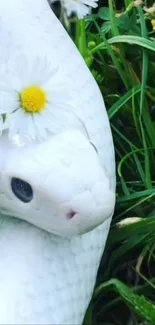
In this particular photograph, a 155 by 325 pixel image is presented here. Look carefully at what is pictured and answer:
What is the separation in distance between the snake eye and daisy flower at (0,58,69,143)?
0.11 ft

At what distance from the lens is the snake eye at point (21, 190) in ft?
2.26

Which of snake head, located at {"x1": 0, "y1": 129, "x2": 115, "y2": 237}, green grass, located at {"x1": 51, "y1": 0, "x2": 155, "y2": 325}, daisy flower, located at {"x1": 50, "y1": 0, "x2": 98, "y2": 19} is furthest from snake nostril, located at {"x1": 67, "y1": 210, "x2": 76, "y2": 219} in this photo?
daisy flower, located at {"x1": 50, "y1": 0, "x2": 98, "y2": 19}

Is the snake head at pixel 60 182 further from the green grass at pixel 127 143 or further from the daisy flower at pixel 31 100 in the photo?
the green grass at pixel 127 143

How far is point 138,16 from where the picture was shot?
998 mm

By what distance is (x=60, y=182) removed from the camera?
67 centimetres

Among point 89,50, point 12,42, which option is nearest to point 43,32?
point 12,42

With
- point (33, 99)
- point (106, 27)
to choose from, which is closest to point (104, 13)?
point (106, 27)

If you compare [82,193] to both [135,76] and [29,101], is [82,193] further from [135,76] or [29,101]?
[135,76]

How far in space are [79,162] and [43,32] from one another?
0.19 meters

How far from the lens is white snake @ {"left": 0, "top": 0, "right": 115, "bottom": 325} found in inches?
26.6

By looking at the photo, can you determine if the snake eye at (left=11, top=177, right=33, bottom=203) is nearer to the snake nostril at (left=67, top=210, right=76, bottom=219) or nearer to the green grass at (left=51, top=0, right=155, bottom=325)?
the snake nostril at (left=67, top=210, right=76, bottom=219)

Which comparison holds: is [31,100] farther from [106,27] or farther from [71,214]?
[106,27]

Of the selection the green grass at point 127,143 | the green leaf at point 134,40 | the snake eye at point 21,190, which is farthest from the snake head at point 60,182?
the green leaf at point 134,40

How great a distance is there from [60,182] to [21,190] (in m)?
0.04
